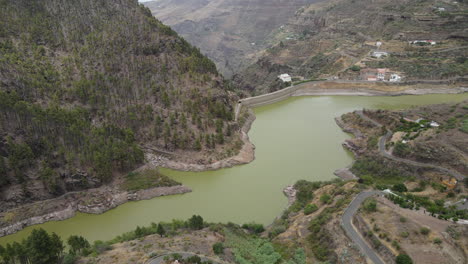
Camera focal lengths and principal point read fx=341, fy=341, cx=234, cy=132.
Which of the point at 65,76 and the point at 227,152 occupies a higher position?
the point at 65,76

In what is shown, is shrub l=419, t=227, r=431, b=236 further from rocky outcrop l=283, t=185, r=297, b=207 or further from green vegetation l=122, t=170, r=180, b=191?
green vegetation l=122, t=170, r=180, b=191

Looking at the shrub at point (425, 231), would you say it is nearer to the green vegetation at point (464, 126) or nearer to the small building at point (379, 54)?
the green vegetation at point (464, 126)

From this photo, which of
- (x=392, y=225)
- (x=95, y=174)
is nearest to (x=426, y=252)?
(x=392, y=225)

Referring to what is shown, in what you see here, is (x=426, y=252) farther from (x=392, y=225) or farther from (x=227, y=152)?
(x=227, y=152)

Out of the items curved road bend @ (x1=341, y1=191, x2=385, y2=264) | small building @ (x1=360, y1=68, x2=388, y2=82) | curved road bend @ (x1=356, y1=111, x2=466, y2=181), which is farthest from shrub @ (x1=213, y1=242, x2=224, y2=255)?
small building @ (x1=360, y1=68, x2=388, y2=82)

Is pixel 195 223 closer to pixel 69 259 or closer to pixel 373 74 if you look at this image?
pixel 69 259

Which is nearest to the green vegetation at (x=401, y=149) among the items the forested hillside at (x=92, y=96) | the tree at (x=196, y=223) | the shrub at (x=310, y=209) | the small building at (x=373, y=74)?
the shrub at (x=310, y=209)

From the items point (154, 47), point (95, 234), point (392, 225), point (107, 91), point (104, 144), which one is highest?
point (154, 47)
